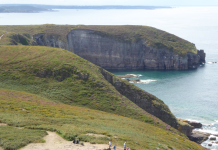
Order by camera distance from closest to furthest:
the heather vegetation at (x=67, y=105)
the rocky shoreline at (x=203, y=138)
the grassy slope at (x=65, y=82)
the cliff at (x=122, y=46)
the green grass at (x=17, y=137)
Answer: the green grass at (x=17, y=137) → the heather vegetation at (x=67, y=105) → the grassy slope at (x=65, y=82) → the rocky shoreline at (x=203, y=138) → the cliff at (x=122, y=46)

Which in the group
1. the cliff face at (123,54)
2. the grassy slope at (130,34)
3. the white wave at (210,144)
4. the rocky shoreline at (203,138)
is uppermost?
the grassy slope at (130,34)

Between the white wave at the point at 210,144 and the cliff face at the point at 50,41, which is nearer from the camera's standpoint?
the white wave at the point at 210,144

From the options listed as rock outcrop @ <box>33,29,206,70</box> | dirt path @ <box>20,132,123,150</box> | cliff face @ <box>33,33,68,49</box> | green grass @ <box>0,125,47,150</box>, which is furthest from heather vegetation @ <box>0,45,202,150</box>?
rock outcrop @ <box>33,29,206,70</box>

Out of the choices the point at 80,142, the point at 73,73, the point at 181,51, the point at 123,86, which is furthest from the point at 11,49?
the point at 181,51

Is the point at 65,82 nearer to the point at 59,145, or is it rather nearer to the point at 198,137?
the point at 59,145

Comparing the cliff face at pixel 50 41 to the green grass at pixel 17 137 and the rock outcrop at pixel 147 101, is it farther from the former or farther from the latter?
the green grass at pixel 17 137

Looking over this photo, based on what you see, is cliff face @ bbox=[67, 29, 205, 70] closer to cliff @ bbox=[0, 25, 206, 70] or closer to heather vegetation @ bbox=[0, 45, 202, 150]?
cliff @ bbox=[0, 25, 206, 70]

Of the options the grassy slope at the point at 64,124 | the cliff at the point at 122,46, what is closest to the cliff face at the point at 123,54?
the cliff at the point at 122,46

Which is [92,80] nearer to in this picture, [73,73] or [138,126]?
[73,73]

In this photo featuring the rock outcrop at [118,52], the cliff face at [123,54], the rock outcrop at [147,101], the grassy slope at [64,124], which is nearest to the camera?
the grassy slope at [64,124]
